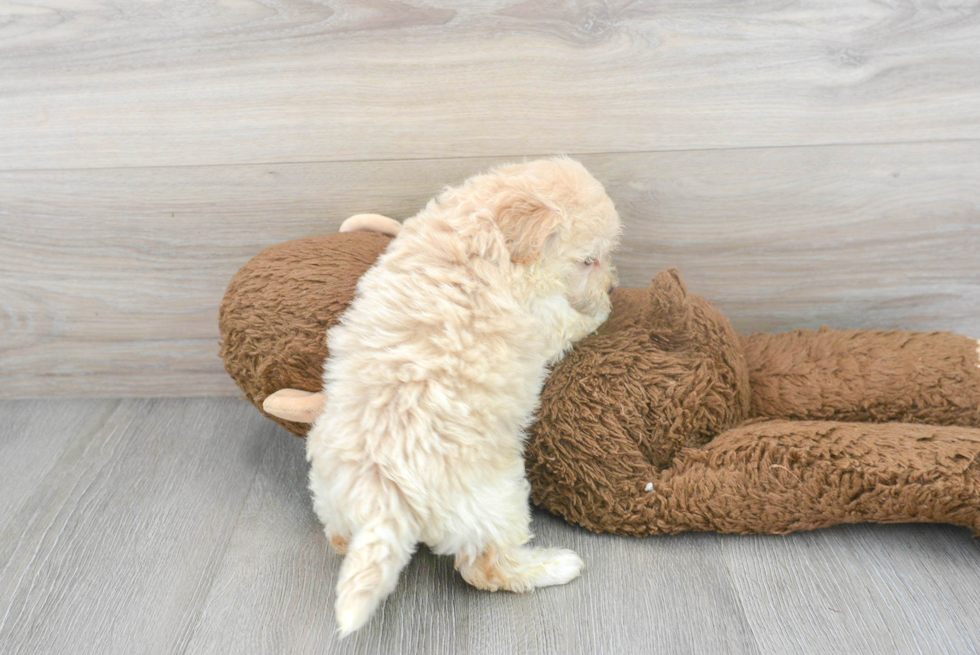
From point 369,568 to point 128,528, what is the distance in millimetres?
541

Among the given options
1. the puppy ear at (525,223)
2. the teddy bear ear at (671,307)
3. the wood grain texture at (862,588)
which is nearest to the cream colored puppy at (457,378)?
the puppy ear at (525,223)

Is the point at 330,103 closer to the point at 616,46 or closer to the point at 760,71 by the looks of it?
the point at 616,46

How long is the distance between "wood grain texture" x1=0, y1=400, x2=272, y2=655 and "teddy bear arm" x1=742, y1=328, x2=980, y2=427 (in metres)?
0.89

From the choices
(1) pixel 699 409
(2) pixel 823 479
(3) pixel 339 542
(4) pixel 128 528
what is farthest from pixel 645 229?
(4) pixel 128 528

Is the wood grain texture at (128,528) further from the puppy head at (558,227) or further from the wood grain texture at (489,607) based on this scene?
the puppy head at (558,227)

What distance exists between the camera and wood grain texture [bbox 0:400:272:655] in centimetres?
92

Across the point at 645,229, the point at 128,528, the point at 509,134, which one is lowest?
the point at 128,528

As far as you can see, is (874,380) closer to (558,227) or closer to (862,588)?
(862,588)

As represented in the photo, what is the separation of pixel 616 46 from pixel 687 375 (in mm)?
534

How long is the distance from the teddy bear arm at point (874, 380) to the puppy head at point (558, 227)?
1.15 ft

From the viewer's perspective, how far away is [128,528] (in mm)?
1086

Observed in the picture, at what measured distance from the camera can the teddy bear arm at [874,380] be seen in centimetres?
106

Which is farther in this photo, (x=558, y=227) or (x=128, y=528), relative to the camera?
(x=128, y=528)

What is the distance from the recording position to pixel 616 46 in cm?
111
